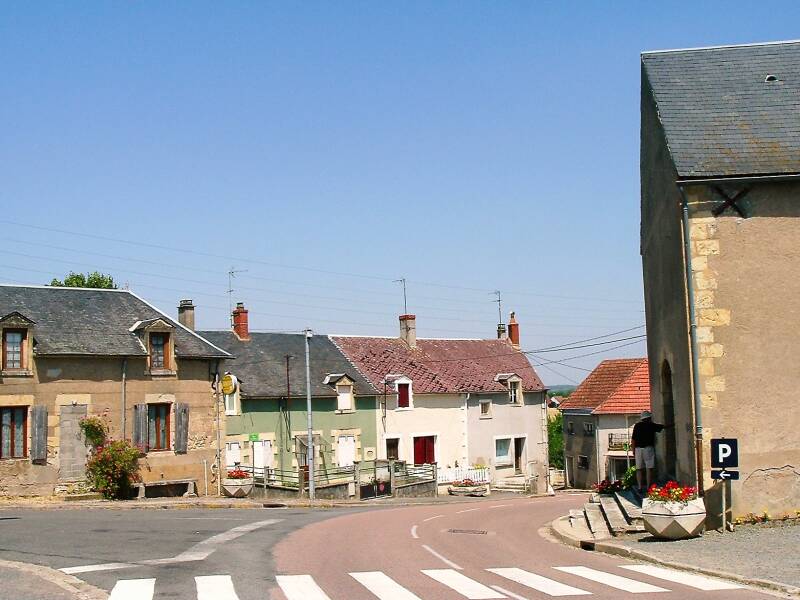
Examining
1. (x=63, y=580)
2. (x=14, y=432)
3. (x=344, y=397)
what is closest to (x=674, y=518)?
(x=63, y=580)

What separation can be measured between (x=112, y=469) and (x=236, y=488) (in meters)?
5.00

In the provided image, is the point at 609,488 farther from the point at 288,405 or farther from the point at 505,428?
the point at 505,428

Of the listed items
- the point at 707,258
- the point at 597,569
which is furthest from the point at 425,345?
the point at 597,569

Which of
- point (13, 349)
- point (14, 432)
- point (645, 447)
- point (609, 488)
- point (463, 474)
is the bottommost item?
point (463, 474)

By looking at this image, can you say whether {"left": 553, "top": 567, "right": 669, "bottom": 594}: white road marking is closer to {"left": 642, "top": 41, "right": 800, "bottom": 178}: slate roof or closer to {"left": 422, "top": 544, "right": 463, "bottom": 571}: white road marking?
{"left": 422, "top": 544, "right": 463, "bottom": 571}: white road marking

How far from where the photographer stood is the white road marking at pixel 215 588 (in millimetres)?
10137

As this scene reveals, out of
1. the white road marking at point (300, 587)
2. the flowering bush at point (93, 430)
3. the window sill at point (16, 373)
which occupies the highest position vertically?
the window sill at point (16, 373)

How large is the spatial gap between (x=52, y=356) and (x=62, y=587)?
19.1 meters

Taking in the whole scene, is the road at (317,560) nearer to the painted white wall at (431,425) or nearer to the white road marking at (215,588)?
the white road marking at (215,588)

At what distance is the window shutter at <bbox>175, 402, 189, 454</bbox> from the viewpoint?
31.5m

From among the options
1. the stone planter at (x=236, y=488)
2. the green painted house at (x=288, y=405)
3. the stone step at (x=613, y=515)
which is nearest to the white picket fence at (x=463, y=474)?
the green painted house at (x=288, y=405)

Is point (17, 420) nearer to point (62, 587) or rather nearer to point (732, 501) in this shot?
point (62, 587)

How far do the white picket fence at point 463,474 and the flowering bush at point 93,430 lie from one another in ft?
55.3

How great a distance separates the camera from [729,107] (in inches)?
721
